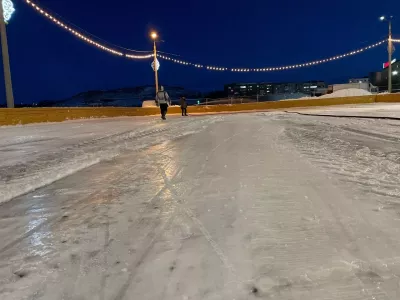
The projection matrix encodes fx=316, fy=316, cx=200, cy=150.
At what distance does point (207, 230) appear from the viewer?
3014 millimetres

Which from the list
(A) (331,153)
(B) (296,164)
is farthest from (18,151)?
(A) (331,153)

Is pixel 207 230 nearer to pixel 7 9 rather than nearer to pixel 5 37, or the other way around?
pixel 5 37

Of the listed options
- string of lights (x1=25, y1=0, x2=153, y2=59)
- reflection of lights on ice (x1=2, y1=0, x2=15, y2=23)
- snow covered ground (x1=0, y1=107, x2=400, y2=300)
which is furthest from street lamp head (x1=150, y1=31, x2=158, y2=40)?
snow covered ground (x1=0, y1=107, x2=400, y2=300)

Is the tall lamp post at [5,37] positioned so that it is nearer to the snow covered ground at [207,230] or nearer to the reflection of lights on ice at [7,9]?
the reflection of lights on ice at [7,9]

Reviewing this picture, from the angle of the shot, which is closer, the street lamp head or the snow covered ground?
the snow covered ground

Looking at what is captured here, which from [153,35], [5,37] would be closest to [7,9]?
[5,37]

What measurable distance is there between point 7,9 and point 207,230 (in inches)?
800

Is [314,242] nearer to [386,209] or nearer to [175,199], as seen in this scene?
[386,209]

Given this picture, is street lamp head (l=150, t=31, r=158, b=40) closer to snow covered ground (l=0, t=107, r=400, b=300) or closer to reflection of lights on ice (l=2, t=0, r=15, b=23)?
reflection of lights on ice (l=2, t=0, r=15, b=23)

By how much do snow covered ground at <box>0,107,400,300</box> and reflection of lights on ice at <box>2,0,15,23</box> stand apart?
52.6 feet

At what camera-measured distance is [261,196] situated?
393 cm

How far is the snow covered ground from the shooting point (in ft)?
7.13

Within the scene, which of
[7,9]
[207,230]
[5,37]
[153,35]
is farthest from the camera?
[153,35]

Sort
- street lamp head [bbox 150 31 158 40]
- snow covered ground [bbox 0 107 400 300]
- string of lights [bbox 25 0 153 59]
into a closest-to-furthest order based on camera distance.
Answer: snow covered ground [bbox 0 107 400 300]
string of lights [bbox 25 0 153 59]
street lamp head [bbox 150 31 158 40]
